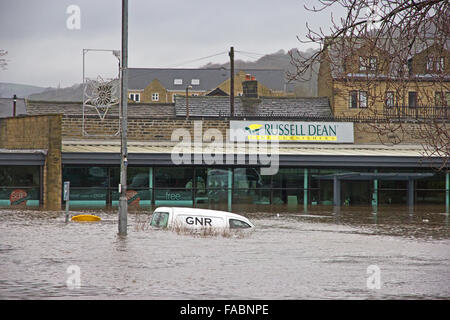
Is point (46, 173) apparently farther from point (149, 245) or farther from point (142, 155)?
point (149, 245)

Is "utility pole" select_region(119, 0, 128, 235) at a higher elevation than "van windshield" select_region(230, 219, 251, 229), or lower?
higher

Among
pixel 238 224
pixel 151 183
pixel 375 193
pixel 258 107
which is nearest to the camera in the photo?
pixel 238 224

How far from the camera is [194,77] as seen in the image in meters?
116

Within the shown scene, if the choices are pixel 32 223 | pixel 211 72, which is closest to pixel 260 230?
pixel 32 223

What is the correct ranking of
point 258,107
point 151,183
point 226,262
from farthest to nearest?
point 258,107
point 151,183
point 226,262

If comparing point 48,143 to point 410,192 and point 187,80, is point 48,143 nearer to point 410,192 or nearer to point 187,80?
point 410,192

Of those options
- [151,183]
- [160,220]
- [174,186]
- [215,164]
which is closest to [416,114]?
[215,164]

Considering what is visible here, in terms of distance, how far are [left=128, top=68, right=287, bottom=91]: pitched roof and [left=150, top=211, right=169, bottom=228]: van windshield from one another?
86993mm

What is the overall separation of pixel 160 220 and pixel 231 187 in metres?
20.5

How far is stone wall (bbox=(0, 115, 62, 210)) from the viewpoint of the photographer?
4384 cm

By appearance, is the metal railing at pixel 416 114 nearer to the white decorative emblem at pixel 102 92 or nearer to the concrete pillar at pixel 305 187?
the concrete pillar at pixel 305 187

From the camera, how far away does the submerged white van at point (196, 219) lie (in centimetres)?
2642

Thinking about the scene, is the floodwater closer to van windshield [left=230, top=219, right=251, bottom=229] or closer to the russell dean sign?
van windshield [left=230, top=219, right=251, bottom=229]

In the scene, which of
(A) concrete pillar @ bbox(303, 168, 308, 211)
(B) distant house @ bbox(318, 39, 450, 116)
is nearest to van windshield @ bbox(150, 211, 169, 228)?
(B) distant house @ bbox(318, 39, 450, 116)
